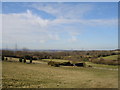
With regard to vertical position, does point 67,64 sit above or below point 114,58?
below

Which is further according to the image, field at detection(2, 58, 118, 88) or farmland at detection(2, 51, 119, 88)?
farmland at detection(2, 51, 119, 88)

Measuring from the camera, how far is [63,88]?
231 inches

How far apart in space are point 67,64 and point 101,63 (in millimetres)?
4667

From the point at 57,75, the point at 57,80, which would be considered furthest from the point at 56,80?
the point at 57,75

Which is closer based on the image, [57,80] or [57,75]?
[57,80]

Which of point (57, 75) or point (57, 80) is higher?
point (57, 80)

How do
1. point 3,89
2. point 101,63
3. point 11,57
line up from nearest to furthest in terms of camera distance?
1. point 3,89
2. point 101,63
3. point 11,57

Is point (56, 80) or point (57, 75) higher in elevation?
point (56, 80)

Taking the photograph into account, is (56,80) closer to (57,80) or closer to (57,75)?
(57,80)

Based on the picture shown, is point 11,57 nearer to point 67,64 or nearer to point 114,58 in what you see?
point 67,64

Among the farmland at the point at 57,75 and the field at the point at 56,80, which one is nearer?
the field at the point at 56,80

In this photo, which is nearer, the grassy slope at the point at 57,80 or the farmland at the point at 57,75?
the grassy slope at the point at 57,80

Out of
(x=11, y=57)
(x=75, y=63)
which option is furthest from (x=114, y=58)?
(x=11, y=57)

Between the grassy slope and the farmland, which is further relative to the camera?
the farmland
